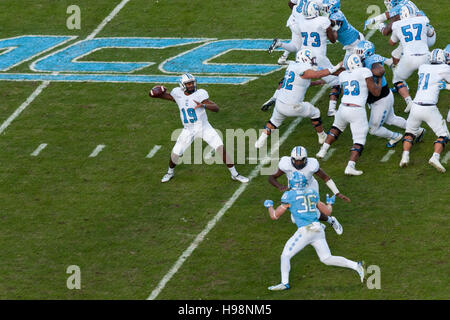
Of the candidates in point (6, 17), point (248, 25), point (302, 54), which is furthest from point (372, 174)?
point (6, 17)

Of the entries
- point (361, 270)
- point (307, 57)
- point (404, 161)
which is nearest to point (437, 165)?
point (404, 161)

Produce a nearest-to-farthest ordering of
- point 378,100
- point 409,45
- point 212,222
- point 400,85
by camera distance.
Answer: point 212,222
point 378,100
point 409,45
point 400,85

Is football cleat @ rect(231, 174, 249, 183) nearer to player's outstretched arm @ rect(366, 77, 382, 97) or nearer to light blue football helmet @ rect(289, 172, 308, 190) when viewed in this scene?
player's outstretched arm @ rect(366, 77, 382, 97)

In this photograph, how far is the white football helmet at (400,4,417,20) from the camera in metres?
19.7

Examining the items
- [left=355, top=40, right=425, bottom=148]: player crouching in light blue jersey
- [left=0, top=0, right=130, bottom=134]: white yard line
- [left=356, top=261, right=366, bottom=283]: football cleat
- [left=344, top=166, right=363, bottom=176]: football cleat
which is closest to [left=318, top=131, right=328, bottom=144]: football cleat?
[left=355, top=40, right=425, bottom=148]: player crouching in light blue jersey

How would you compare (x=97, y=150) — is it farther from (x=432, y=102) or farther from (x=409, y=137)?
(x=432, y=102)

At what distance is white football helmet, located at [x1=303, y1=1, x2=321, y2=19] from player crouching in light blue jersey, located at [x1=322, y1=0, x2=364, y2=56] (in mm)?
420

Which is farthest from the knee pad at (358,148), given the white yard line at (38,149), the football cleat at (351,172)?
the white yard line at (38,149)

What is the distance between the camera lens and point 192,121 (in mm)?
17859

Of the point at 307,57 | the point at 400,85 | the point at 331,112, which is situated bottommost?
the point at 331,112

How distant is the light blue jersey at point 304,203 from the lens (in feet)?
47.9

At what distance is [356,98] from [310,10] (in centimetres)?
277

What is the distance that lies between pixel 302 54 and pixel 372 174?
94.8 inches

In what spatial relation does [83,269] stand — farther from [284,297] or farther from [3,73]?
[3,73]
